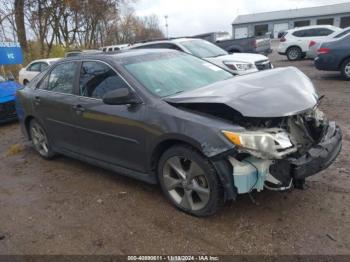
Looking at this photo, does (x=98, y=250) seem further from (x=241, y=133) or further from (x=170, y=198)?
(x=241, y=133)

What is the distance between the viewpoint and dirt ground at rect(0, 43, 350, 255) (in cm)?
314

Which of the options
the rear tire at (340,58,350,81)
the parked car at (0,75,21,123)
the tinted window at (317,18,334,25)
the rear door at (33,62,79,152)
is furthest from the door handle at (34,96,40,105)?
the tinted window at (317,18,334,25)

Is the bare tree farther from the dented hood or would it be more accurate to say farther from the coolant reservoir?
the coolant reservoir

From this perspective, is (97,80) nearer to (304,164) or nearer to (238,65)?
(304,164)

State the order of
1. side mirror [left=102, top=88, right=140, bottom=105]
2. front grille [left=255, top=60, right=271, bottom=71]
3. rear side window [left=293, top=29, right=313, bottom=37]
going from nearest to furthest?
side mirror [left=102, top=88, right=140, bottom=105], front grille [left=255, top=60, right=271, bottom=71], rear side window [left=293, top=29, right=313, bottom=37]

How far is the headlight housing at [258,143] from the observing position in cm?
309

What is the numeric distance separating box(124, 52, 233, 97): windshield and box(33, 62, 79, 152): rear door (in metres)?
1.02

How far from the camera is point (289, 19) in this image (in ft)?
179

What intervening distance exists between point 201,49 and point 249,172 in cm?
780

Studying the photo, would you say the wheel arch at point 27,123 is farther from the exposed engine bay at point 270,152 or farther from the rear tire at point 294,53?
the rear tire at point 294,53

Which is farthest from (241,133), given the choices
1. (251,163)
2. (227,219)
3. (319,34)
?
(319,34)

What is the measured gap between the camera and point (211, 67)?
481 cm

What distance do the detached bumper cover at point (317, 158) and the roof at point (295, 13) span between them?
53.9m

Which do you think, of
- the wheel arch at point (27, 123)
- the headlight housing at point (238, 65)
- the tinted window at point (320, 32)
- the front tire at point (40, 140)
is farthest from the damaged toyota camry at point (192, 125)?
the tinted window at point (320, 32)
